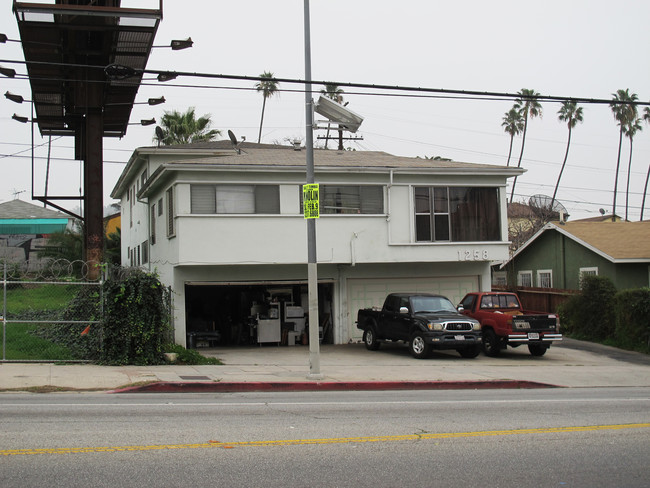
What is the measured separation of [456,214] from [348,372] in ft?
30.6

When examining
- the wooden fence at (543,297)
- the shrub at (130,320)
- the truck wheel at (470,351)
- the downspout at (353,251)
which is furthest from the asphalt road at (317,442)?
the wooden fence at (543,297)

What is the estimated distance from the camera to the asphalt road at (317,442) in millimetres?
6734

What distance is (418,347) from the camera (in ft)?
64.5

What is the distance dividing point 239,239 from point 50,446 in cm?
1425

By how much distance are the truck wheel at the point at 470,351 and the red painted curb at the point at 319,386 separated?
14.6 feet

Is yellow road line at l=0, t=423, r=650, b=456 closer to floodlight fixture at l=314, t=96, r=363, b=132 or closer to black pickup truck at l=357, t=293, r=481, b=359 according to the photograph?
floodlight fixture at l=314, t=96, r=363, b=132

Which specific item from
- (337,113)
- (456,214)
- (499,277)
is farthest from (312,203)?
(499,277)

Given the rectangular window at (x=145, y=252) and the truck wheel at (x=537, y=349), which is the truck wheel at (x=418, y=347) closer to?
the truck wheel at (x=537, y=349)

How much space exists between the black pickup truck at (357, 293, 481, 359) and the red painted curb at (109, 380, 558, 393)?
389 centimetres

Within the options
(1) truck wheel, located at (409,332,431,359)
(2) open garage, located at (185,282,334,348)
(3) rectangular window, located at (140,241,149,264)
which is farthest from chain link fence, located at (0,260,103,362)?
(1) truck wheel, located at (409,332,431,359)

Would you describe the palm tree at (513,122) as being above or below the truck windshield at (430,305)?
above

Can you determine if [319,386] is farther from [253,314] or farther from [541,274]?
[541,274]

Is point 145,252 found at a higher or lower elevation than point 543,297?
higher

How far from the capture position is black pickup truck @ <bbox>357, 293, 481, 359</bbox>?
1922cm
